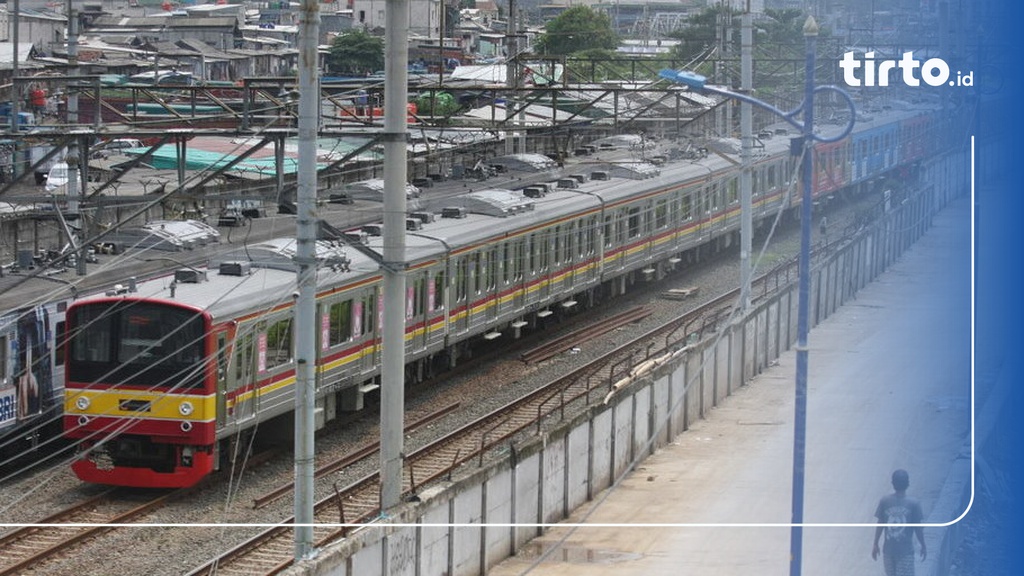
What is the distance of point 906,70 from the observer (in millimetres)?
5668

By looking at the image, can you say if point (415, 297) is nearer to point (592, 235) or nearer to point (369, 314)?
point (369, 314)

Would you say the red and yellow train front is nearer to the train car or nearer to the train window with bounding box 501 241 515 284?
the train car

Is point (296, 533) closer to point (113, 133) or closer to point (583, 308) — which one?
point (113, 133)

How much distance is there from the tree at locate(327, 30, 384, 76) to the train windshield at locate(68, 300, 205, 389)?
1385cm

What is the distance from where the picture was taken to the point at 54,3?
29.7 metres

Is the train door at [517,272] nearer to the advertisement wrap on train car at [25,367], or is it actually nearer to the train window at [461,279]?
the train window at [461,279]

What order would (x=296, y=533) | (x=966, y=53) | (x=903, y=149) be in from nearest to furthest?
(x=966, y=53)
(x=903, y=149)
(x=296, y=533)

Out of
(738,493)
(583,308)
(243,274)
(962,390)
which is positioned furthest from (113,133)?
(583,308)

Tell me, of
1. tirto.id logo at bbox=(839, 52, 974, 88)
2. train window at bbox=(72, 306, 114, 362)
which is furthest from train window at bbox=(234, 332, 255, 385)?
tirto.id logo at bbox=(839, 52, 974, 88)

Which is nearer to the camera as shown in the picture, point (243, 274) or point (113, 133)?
point (113, 133)

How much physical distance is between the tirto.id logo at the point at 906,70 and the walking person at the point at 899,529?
4.86 feet

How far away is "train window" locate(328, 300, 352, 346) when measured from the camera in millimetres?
11594

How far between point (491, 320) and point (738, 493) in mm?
6139

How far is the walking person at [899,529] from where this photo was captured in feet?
20.3
